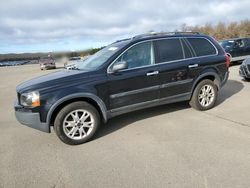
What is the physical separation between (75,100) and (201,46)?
326 cm

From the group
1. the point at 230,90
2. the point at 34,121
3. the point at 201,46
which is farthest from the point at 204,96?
the point at 34,121

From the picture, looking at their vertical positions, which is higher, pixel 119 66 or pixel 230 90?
pixel 119 66

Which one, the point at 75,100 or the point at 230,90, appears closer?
the point at 75,100

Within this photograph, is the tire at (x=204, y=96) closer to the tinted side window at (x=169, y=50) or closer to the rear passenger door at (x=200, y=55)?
the rear passenger door at (x=200, y=55)

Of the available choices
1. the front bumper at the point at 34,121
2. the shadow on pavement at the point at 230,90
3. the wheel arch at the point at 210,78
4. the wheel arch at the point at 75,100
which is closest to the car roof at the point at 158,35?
the wheel arch at the point at 210,78

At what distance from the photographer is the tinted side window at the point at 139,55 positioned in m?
4.87

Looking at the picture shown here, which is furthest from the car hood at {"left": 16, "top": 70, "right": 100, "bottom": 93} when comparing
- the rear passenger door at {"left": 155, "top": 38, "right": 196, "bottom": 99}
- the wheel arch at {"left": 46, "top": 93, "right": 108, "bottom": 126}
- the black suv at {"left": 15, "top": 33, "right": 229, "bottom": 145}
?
the rear passenger door at {"left": 155, "top": 38, "right": 196, "bottom": 99}

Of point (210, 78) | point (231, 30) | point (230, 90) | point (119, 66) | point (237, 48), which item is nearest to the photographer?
point (119, 66)

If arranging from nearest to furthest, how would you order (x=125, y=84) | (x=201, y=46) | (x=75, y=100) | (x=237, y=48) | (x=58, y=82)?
(x=58, y=82)
(x=75, y=100)
(x=125, y=84)
(x=201, y=46)
(x=237, y=48)

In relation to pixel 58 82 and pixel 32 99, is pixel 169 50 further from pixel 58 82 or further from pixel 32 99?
pixel 32 99

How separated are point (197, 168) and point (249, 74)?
255 inches

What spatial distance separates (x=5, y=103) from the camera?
8477mm

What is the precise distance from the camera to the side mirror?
4.55 meters

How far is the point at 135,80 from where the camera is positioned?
15.9 ft
